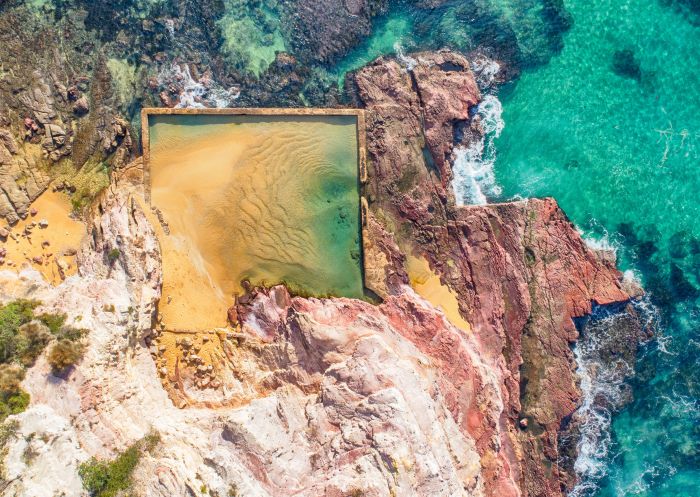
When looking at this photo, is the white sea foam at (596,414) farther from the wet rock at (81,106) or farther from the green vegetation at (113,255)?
the wet rock at (81,106)

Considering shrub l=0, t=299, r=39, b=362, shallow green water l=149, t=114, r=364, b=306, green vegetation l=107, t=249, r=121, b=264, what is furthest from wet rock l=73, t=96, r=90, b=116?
shrub l=0, t=299, r=39, b=362

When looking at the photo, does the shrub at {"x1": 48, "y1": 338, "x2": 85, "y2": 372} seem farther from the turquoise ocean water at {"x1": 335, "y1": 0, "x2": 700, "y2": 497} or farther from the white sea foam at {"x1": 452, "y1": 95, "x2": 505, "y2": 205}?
the white sea foam at {"x1": 452, "y1": 95, "x2": 505, "y2": 205}

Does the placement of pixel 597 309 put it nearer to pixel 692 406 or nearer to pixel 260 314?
pixel 692 406

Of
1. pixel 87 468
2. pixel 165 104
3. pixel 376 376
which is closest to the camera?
pixel 87 468

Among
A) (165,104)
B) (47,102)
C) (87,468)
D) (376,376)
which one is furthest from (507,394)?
(47,102)

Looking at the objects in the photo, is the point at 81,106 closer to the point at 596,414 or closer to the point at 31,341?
the point at 31,341
